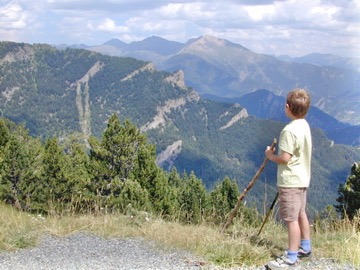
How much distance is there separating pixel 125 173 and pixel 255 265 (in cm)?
3051

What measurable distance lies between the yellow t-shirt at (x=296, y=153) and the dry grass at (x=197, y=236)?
3.74 ft

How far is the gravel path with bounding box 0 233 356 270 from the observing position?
20.4ft

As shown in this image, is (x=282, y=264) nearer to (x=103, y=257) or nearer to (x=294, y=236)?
(x=294, y=236)

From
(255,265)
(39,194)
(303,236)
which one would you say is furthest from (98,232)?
(39,194)

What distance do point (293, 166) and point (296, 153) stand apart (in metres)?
0.19

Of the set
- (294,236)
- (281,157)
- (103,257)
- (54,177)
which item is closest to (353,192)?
(54,177)

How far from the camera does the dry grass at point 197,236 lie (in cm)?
643

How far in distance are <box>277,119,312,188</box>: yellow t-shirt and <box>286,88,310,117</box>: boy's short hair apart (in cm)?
13

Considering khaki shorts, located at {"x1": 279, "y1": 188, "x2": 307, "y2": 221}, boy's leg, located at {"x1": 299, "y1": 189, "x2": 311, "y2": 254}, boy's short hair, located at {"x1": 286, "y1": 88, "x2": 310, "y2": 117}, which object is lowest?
boy's leg, located at {"x1": 299, "y1": 189, "x2": 311, "y2": 254}

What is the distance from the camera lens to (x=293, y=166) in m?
6.26

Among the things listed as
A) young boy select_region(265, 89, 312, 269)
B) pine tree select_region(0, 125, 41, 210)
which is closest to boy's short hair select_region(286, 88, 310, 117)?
young boy select_region(265, 89, 312, 269)

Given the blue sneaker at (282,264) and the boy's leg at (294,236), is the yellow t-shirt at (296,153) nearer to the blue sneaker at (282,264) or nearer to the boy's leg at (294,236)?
the boy's leg at (294,236)

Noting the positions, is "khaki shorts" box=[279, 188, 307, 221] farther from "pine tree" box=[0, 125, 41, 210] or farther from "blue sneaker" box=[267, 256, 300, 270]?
"pine tree" box=[0, 125, 41, 210]

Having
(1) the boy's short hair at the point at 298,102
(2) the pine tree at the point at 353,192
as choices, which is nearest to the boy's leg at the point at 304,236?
(1) the boy's short hair at the point at 298,102
